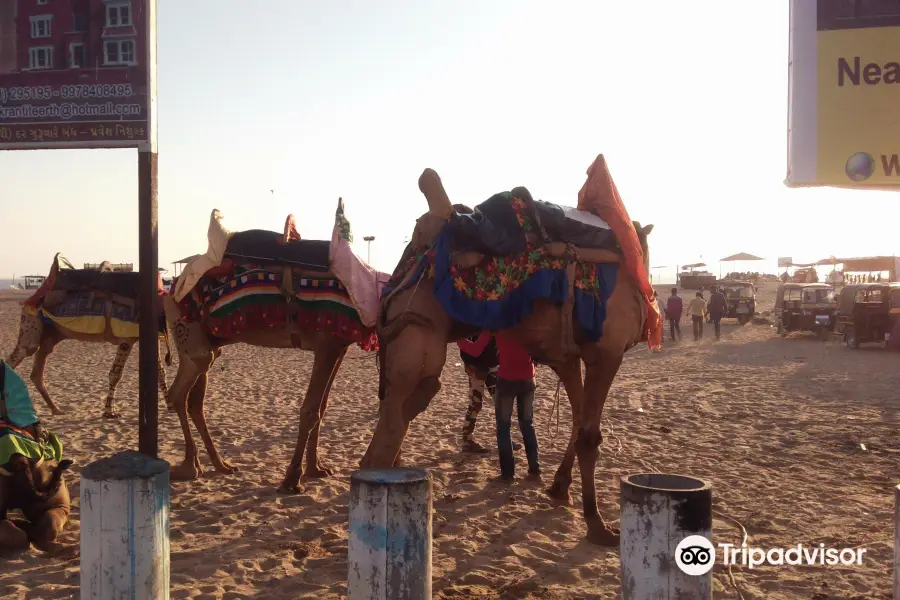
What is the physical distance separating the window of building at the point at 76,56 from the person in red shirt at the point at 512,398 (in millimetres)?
3918

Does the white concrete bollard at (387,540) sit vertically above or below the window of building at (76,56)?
below

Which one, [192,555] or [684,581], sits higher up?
[684,581]

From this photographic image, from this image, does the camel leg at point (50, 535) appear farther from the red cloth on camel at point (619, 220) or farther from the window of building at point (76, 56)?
the red cloth on camel at point (619, 220)

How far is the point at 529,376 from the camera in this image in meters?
6.60

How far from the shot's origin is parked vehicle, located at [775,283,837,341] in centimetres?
2497

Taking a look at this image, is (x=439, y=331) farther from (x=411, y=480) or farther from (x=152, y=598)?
(x=152, y=598)

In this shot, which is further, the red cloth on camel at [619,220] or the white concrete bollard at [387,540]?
the red cloth on camel at [619,220]

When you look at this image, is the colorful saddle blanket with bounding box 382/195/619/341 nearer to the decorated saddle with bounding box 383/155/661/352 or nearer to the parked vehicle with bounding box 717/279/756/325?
the decorated saddle with bounding box 383/155/661/352

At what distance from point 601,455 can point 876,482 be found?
259 cm

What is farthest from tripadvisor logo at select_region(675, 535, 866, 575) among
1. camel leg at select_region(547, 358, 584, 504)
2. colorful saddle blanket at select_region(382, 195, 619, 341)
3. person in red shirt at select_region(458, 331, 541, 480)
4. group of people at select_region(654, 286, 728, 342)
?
group of people at select_region(654, 286, 728, 342)

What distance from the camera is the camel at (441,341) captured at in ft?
14.0

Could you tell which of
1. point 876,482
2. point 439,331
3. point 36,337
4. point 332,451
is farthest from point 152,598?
point 36,337

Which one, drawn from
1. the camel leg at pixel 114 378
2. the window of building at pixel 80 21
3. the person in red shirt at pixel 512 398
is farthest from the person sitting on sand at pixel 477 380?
the camel leg at pixel 114 378

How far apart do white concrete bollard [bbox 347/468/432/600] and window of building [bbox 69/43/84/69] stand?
3.74 m
